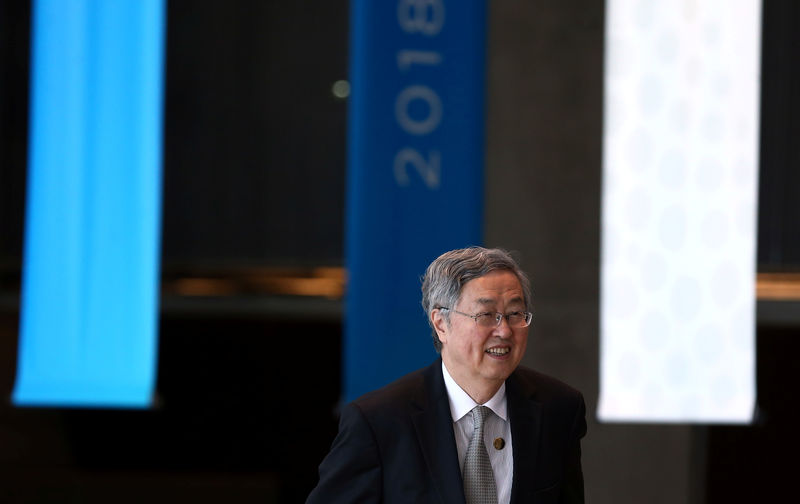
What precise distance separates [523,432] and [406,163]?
295 centimetres

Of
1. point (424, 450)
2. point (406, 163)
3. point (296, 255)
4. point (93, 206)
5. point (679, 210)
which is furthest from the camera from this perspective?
point (296, 255)

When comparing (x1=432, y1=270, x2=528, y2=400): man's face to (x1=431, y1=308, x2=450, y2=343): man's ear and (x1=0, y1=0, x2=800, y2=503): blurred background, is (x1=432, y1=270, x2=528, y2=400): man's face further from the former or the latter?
(x1=0, y1=0, x2=800, y2=503): blurred background

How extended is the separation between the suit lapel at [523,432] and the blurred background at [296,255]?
367cm

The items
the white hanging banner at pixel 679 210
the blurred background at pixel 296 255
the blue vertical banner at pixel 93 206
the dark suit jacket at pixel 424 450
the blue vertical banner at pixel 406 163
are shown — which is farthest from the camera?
the blurred background at pixel 296 255

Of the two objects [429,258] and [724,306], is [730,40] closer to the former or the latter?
[724,306]

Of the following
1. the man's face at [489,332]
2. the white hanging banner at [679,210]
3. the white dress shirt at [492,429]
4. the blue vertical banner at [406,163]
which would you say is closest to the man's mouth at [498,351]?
the man's face at [489,332]

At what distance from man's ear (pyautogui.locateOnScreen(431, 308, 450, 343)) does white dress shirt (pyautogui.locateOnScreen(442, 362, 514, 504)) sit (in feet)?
0.23

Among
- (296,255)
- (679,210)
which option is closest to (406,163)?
(679,210)

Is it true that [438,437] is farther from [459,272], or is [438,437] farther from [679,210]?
[679,210]

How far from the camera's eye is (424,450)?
1.86 meters

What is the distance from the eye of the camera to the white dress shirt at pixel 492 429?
1893mm

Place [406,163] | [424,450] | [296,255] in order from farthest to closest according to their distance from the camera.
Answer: [296,255]
[406,163]
[424,450]

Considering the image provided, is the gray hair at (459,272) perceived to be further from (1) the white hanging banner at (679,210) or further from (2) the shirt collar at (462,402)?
(1) the white hanging banner at (679,210)

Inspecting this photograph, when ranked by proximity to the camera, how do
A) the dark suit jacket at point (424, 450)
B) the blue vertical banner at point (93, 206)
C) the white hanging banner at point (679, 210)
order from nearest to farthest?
1. the dark suit jacket at point (424, 450)
2. the white hanging banner at point (679, 210)
3. the blue vertical banner at point (93, 206)
